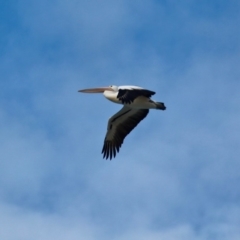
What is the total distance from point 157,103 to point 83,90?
469 centimetres

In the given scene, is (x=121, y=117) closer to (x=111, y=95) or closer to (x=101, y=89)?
(x=101, y=89)

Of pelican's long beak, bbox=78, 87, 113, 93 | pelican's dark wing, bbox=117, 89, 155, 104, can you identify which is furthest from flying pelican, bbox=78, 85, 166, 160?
pelican's dark wing, bbox=117, 89, 155, 104

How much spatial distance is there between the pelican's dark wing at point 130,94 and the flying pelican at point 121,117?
1.50 metres

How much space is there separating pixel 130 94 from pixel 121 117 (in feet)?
16.3

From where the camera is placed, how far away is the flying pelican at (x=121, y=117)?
29.3 m

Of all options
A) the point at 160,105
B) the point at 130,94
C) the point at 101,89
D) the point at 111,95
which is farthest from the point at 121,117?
the point at 130,94

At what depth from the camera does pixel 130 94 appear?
88.3ft

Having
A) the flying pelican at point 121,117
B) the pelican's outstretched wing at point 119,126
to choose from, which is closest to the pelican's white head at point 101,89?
the flying pelican at point 121,117

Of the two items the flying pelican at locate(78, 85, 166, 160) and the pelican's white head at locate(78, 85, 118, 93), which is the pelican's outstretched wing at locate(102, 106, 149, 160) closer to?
the flying pelican at locate(78, 85, 166, 160)

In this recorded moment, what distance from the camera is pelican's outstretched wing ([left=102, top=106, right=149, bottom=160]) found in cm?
3153

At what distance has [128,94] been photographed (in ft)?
88.3

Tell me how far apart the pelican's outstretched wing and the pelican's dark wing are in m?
3.95

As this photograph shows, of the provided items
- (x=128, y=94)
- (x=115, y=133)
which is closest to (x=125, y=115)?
(x=115, y=133)

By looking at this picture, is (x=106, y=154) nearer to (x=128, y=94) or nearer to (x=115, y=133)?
(x=115, y=133)
